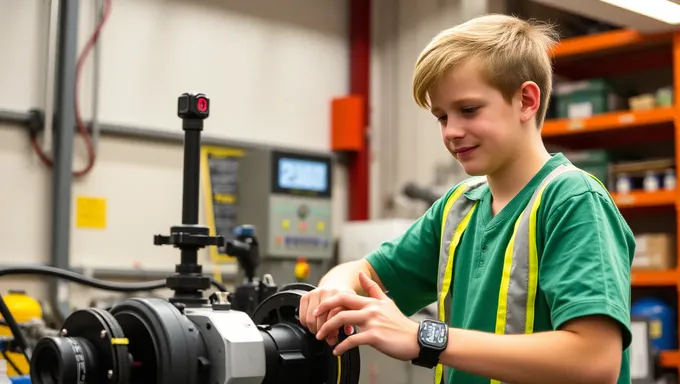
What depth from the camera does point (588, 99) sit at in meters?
4.14

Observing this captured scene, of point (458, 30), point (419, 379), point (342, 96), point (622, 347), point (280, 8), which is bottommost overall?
point (419, 379)

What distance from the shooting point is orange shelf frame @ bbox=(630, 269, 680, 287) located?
3.79 m

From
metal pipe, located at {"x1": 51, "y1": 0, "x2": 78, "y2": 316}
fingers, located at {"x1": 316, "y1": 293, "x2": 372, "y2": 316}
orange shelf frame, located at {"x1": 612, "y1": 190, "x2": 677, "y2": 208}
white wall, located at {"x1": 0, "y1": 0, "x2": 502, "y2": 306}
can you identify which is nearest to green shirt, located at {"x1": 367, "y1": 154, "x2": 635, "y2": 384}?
fingers, located at {"x1": 316, "y1": 293, "x2": 372, "y2": 316}

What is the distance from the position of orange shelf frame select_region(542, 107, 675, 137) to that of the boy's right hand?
291 cm

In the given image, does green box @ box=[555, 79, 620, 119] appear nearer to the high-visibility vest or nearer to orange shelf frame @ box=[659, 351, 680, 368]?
orange shelf frame @ box=[659, 351, 680, 368]

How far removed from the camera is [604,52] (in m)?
4.36

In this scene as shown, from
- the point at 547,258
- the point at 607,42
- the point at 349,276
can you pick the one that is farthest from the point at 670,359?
the point at 547,258

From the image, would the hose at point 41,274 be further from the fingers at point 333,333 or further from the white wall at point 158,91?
the white wall at point 158,91

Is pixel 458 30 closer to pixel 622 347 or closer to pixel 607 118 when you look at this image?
pixel 622 347

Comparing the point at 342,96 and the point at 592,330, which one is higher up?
the point at 342,96

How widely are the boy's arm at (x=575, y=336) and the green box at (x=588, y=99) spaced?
122 inches

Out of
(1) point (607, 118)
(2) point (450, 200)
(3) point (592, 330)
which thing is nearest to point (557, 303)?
(3) point (592, 330)

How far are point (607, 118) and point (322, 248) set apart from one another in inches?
56.1

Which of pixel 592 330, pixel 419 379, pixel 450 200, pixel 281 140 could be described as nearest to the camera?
pixel 592 330
